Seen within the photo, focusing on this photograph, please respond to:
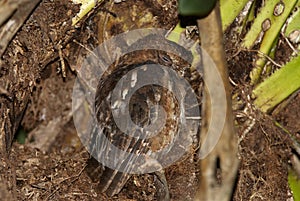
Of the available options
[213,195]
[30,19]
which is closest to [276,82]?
[30,19]

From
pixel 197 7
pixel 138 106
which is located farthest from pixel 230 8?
pixel 197 7

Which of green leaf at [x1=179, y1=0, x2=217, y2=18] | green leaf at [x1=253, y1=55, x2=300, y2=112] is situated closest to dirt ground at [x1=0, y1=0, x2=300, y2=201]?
green leaf at [x1=253, y1=55, x2=300, y2=112]

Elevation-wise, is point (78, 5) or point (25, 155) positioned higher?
point (78, 5)

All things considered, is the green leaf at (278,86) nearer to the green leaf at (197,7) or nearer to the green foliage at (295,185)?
the green foliage at (295,185)

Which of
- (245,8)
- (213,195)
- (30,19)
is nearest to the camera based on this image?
(213,195)

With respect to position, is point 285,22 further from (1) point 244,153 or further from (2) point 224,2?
(1) point 244,153

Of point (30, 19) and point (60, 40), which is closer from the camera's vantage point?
point (30, 19)

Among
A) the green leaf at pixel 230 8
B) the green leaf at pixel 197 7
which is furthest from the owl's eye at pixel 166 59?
the green leaf at pixel 197 7

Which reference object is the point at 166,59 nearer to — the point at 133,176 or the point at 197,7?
the point at 133,176

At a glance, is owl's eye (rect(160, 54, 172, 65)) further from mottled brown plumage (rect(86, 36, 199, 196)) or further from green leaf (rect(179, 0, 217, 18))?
green leaf (rect(179, 0, 217, 18))
